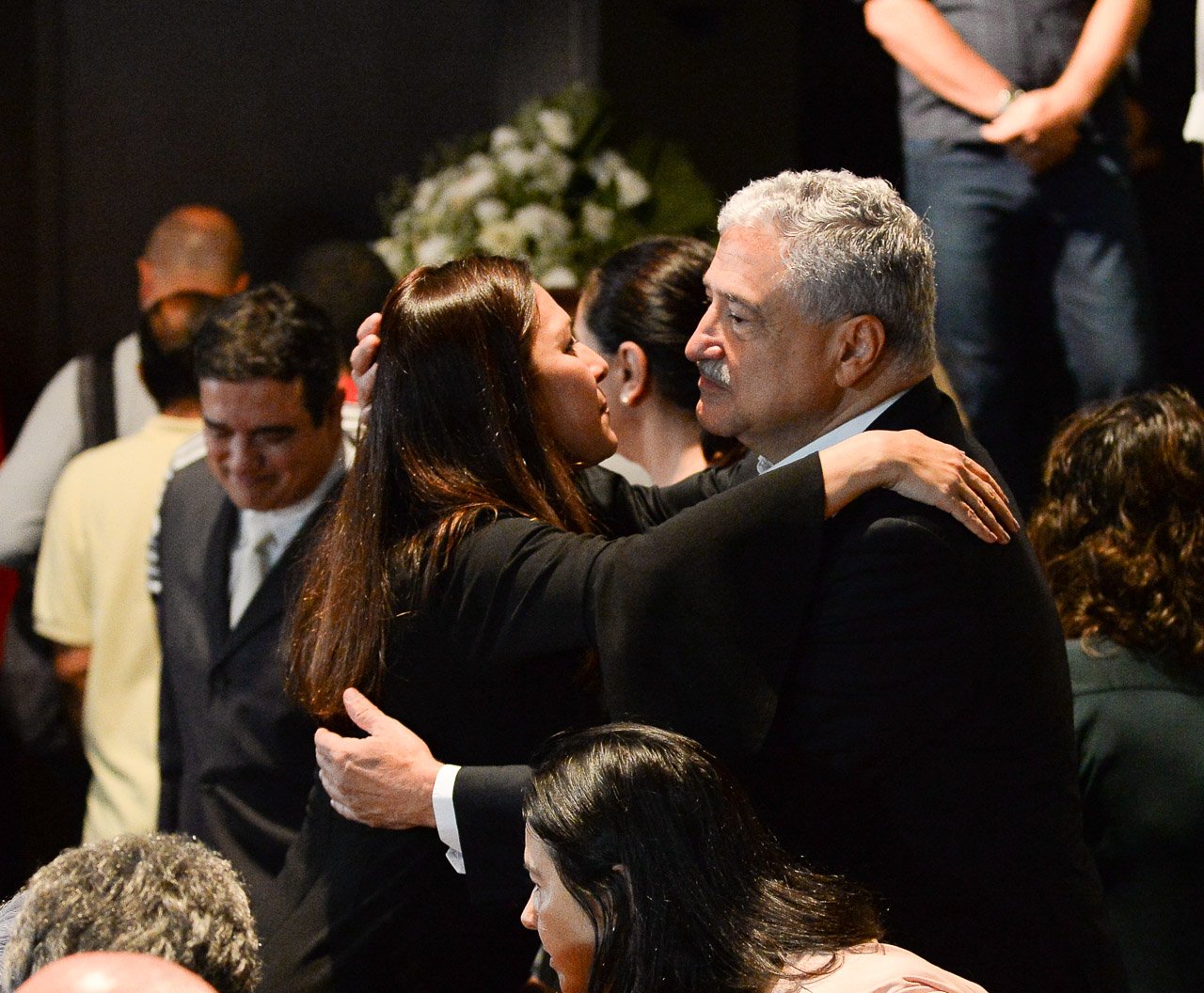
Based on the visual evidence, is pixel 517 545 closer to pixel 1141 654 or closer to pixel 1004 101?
pixel 1141 654

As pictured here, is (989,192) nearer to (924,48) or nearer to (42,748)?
(924,48)

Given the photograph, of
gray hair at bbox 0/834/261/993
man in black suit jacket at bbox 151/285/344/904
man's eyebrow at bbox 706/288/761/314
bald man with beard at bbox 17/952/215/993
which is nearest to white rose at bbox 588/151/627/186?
man in black suit jacket at bbox 151/285/344/904

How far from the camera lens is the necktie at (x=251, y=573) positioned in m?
3.01

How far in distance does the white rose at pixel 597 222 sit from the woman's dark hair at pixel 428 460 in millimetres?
2163

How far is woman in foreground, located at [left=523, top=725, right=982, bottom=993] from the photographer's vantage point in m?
1.60

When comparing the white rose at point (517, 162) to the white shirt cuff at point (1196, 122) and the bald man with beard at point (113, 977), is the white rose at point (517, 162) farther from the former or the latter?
the bald man with beard at point (113, 977)

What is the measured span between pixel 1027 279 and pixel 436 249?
169 cm

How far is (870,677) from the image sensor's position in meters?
1.87

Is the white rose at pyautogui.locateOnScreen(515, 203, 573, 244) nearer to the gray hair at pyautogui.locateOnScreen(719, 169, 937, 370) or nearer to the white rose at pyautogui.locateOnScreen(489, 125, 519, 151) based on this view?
the white rose at pyautogui.locateOnScreen(489, 125, 519, 151)

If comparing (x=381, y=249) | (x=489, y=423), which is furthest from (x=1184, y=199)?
(x=489, y=423)

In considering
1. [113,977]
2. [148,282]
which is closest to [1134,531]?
[113,977]

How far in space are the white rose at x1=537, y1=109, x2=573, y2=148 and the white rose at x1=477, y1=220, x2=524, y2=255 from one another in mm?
275

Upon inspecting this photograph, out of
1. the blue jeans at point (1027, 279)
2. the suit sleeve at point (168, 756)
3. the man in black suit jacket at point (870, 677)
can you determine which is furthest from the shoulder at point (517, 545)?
the blue jeans at point (1027, 279)

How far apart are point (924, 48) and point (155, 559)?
1.81 metres
